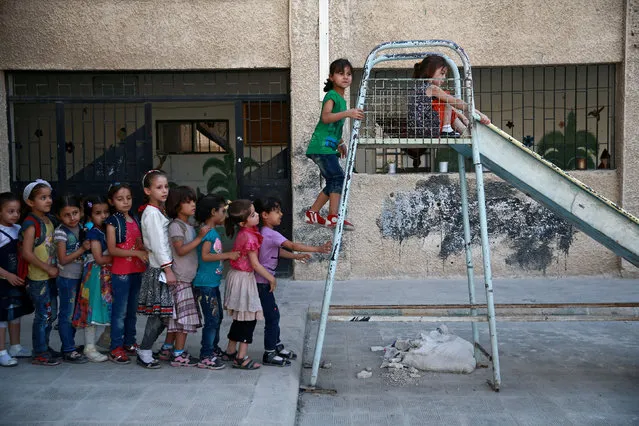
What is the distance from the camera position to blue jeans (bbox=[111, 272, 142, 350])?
502 cm

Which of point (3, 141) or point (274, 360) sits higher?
point (3, 141)

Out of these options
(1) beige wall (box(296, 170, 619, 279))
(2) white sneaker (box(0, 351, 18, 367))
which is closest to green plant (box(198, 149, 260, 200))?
(1) beige wall (box(296, 170, 619, 279))

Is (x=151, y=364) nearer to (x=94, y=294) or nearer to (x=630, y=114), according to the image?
(x=94, y=294)

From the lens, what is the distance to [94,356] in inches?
202

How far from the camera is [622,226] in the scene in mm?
4723

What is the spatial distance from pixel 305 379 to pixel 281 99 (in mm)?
4606

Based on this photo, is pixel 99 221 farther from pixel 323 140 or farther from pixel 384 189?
pixel 384 189

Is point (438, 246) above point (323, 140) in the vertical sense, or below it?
below

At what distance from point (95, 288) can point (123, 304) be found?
256mm

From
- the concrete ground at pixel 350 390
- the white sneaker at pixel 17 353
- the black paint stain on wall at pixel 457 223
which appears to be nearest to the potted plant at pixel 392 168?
the black paint stain on wall at pixel 457 223

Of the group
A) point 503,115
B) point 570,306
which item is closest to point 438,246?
point 503,115

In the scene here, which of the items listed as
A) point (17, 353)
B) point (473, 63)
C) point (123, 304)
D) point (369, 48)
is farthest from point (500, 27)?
point (17, 353)

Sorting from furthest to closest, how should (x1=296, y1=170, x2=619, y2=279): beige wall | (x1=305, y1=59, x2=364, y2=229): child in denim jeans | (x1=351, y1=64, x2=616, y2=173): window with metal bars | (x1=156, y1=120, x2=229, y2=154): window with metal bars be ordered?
(x1=156, y1=120, x2=229, y2=154): window with metal bars → (x1=351, y1=64, x2=616, y2=173): window with metal bars → (x1=296, y1=170, x2=619, y2=279): beige wall → (x1=305, y1=59, x2=364, y2=229): child in denim jeans

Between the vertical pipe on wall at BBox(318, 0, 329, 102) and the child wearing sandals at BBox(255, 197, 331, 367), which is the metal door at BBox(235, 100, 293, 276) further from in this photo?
the child wearing sandals at BBox(255, 197, 331, 367)
